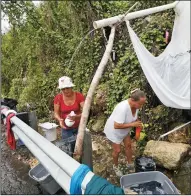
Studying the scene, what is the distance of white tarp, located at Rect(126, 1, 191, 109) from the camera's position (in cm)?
246

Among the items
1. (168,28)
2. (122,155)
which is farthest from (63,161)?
(168,28)

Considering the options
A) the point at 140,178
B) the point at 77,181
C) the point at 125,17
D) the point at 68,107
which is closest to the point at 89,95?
the point at 68,107

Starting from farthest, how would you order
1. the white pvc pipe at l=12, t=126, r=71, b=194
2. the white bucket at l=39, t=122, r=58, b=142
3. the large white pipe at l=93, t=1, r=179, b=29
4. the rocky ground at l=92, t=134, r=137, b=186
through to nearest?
the white bucket at l=39, t=122, r=58, b=142
the rocky ground at l=92, t=134, r=137, b=186
the large white pipe at l=93, t=1, r=179, b=29
the white pvc pipe at l=12, t=126, r=71, b=194

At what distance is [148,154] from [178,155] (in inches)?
19.4

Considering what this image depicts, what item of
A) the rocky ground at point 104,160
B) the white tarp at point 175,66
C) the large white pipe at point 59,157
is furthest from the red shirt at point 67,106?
the white tarp at point 175,66

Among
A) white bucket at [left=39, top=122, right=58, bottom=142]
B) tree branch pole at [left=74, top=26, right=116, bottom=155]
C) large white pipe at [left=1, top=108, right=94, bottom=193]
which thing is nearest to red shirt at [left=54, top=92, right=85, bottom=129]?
large white pipe at [left=1, top=108, right=94, bottom=193]

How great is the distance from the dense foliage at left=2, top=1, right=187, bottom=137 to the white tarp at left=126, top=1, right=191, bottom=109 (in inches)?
76.6

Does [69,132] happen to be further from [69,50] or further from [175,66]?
[69,50]

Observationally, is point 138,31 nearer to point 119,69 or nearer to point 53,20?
point 119,69

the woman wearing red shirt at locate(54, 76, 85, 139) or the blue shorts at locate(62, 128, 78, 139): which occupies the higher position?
the woman wearing red shirt at locate(54, 76, 85, 139)

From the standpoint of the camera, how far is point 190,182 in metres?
3.81

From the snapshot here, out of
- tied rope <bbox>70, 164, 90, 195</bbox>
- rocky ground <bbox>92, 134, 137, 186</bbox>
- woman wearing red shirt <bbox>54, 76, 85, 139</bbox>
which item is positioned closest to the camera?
tied rope <bbox>70, 164, 90, 195</bbox>

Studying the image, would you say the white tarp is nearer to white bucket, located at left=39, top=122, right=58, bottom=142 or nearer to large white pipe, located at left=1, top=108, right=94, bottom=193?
large white pipe, located at left=1, top=108, right=94, bottom=193

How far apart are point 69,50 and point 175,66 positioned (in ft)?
17.9
